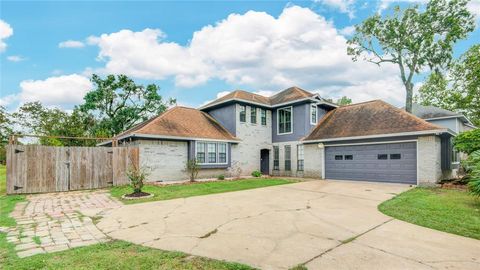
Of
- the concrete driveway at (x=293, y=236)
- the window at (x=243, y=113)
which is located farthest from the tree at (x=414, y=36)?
the concrete driveway at (x=293, y=236)

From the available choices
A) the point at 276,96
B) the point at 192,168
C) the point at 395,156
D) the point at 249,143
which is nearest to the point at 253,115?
the point at 249,143

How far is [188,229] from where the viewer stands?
5016mm

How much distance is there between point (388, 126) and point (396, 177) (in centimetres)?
273

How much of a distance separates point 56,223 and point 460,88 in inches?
1376

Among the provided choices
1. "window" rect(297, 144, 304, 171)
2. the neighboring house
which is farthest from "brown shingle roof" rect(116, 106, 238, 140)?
"window" rect(297, 144, 304, 171)

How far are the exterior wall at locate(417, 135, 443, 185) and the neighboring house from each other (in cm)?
4

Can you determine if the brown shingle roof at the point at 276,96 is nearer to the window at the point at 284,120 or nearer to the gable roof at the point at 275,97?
the gable roof at the point at 275,97

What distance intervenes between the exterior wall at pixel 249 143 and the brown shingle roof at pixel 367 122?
12.1ft

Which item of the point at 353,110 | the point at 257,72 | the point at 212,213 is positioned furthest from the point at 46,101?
the point at 353,110

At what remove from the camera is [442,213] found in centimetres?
629

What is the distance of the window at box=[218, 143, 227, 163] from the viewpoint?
1647cm

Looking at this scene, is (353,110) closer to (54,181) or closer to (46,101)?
(54,181)

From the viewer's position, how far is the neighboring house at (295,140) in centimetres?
1247

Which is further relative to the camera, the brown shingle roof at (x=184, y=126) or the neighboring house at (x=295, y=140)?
the brown shingle roof at (x=184, y=126)
